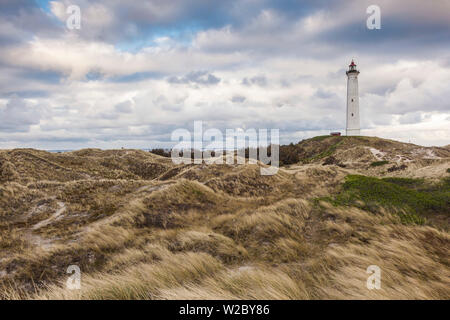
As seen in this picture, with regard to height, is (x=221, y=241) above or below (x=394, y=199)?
below

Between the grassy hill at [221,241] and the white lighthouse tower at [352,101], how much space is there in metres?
37.7

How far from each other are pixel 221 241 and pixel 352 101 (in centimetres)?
5159

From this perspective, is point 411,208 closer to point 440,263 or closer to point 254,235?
point 440,263

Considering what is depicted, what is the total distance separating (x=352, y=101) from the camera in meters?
48.1

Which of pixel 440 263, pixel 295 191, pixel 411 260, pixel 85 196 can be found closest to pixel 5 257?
pixel 85 196

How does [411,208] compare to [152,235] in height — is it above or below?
above

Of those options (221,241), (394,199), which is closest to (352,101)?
(394,199)

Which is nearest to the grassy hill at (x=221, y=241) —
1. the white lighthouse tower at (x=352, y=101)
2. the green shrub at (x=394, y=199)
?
the green shrub at (x=394, y=199)

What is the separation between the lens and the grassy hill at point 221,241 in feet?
13.3

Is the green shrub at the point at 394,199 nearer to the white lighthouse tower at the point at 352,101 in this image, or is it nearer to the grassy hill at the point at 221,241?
the grassy hill at the point at 221,241

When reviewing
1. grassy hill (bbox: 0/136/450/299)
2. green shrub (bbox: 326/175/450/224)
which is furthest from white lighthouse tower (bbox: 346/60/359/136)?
green shrub (bbox: 326/175/450/224)

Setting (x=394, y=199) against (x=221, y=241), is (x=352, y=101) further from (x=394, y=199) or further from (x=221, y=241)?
(x=221, y=241)
